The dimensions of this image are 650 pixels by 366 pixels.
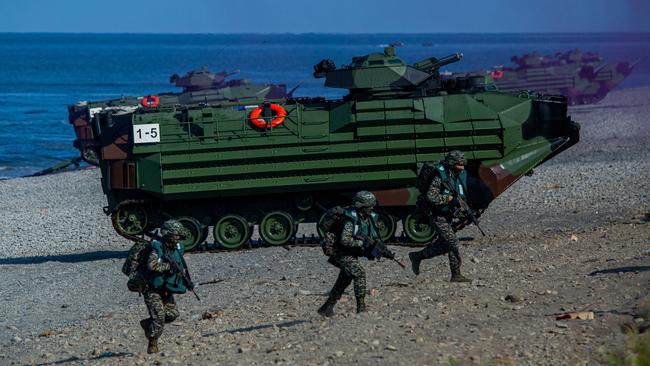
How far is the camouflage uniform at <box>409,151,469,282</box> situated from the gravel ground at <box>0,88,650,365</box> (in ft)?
1.43

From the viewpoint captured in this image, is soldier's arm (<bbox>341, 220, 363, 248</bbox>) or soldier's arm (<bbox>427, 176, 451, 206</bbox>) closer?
soldier's arm (<bbox>341, 220, 363, 248</bbox>)

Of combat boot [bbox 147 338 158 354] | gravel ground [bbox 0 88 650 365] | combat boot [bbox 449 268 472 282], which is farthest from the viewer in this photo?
combat boot [bbox 449 268 472 282]

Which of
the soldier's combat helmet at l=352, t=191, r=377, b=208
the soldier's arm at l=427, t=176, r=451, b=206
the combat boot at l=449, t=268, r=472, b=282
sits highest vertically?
the soldier's combat helmet at l=352, t=191, r=377, b=208

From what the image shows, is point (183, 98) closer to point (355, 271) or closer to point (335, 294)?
point (335, 294)

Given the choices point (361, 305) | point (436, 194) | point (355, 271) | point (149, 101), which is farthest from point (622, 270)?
point (149, 101)

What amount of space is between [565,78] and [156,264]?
51376mm

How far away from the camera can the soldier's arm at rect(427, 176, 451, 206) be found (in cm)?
1834

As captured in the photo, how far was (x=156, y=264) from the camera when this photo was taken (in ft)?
49.3

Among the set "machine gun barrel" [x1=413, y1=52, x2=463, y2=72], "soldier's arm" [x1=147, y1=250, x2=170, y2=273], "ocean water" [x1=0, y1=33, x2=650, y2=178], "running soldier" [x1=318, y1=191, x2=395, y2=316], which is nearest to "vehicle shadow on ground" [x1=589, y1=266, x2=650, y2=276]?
"running soldier" [x1=318, y1=191, x2=395, y2=316]

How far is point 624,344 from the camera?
13492mm

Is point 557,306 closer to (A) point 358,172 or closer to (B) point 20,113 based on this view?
(A) point 358,172

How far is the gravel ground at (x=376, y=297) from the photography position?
14.4 m

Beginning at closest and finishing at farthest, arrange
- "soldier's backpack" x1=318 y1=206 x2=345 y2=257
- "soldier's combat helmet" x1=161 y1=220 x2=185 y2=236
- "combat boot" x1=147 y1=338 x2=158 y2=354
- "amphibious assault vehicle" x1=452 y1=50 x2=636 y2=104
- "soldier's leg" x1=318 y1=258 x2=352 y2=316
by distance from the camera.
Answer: "soldier's combat helmet" x1=161 y1=220 x2=185 y2=236, "combat boot" x1=147 y1=338 x2=158 y2=354, "soldier's backpack" x1=318 y1=206 x2=345 y2=257, "soldier's leg" x1=318 y1=258 x2=352 y2=316, "amphibious assault vehicle" x1=452 y1=50 x2=636 y2=104

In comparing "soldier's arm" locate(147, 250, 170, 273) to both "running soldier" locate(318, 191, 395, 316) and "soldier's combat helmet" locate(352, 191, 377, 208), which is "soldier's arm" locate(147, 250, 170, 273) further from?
"soldier's combat helmet" locate(352, 191, 377, 208)
